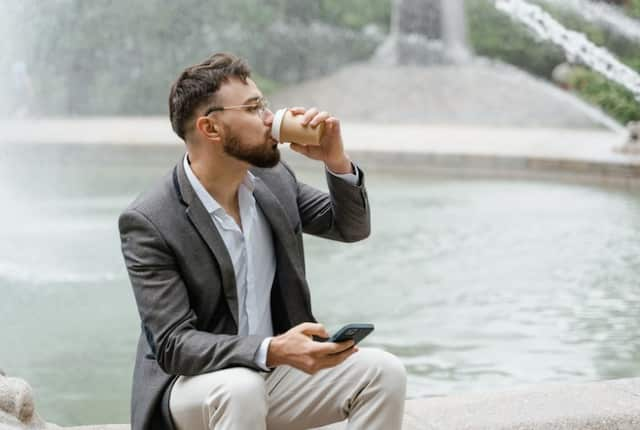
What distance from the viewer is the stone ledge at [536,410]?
311 centimetres

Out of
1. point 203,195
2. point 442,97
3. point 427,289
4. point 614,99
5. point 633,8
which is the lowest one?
point 442,97

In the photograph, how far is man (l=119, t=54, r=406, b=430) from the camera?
8.20ft

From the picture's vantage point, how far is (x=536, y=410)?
3205 mm

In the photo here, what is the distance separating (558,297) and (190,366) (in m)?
3.70

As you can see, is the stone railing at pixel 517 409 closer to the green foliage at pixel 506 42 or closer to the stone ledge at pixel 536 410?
the stone ledge at pixel 536 410

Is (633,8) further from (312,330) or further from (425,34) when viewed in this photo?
(312,330)

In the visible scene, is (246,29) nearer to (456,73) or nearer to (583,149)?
(456,73)

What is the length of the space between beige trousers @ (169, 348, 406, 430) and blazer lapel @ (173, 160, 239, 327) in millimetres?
181

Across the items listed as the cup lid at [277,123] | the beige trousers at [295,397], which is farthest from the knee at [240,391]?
the cup lid at [277,123]

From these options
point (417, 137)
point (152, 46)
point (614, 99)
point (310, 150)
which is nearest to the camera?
point (310, 150)

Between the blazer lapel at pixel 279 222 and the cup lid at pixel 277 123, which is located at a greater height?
the cup lid at pixel 277 123

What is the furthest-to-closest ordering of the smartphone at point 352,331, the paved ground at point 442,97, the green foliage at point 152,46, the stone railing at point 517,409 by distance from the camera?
the green foliage at point 152,46 → the paved ground at point 442,97 → the stone railing at point 517,409 → the smartphone at point 352,331

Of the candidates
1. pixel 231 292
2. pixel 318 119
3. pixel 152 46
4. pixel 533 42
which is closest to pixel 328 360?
pixel 231 292

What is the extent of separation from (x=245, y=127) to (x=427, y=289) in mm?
3668
